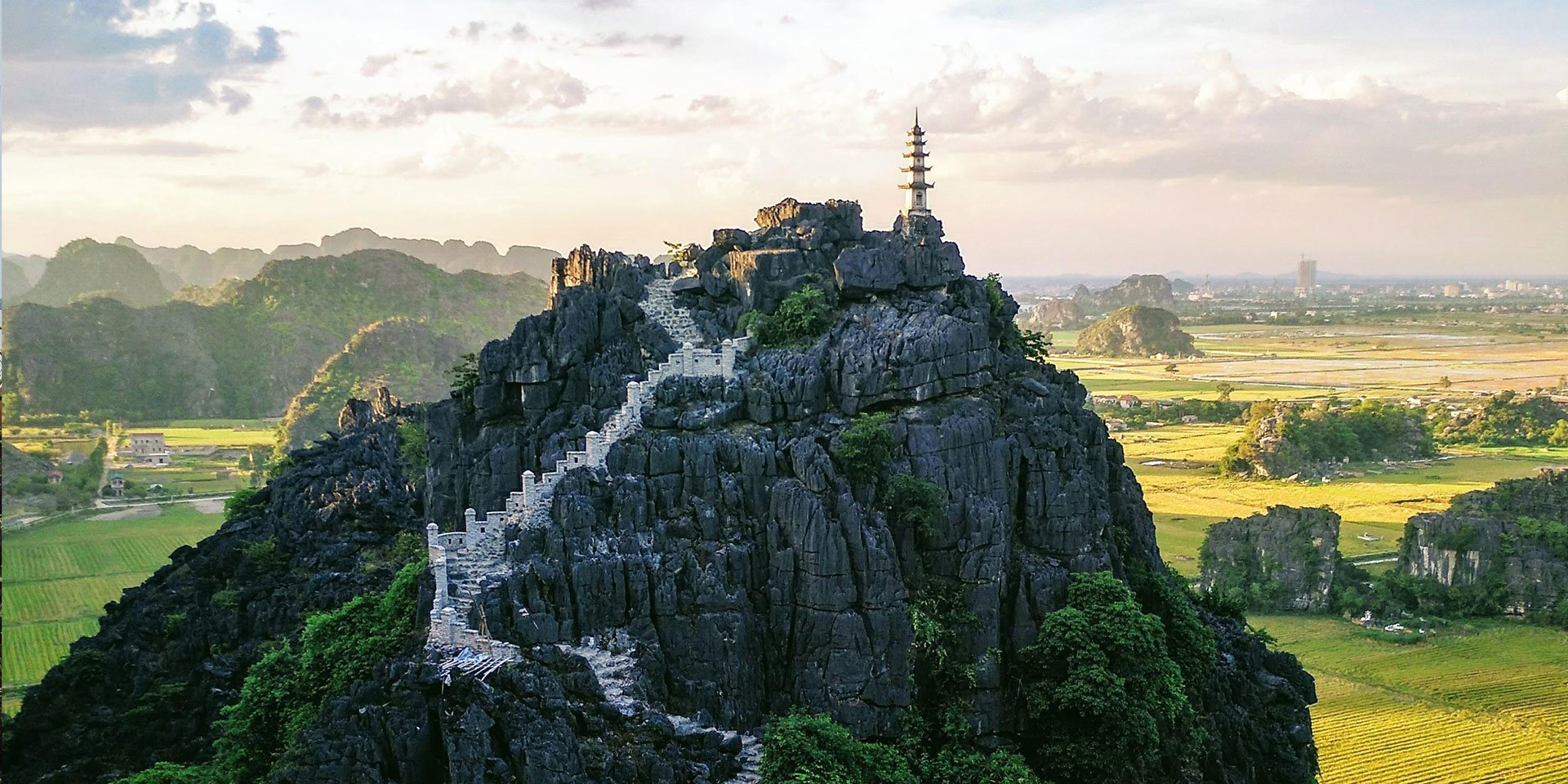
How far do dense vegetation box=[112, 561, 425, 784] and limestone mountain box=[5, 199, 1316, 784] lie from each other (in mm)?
114

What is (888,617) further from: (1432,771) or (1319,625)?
(1319,625)

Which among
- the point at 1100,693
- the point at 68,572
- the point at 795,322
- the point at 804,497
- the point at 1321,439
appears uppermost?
the point at 795,322

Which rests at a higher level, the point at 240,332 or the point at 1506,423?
the point at 240,332

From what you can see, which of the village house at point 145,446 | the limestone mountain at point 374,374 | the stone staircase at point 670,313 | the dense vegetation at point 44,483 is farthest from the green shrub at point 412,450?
the village house at point 145,446

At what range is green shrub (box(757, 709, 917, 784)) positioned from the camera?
28.9m

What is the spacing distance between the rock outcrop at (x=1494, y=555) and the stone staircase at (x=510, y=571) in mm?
52995

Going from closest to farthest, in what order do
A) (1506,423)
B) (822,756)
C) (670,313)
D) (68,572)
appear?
(822,756) < (670,313) < (68,572) < (1506,423)

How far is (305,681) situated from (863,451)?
1654 cm

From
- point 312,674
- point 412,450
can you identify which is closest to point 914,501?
point 312,674

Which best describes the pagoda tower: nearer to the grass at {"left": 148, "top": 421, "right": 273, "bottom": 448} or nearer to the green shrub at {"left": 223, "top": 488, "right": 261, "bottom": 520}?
the green shrub at {"left": 223, "top": 488, "right": 261, "bottom": 520}

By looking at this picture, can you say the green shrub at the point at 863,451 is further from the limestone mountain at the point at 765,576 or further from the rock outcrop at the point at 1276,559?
the rock outcrop at the point at 1276,559

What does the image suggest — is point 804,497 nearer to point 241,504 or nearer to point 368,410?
point 241,504

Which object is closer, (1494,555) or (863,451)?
(863,451)

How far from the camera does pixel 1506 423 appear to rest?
124m
